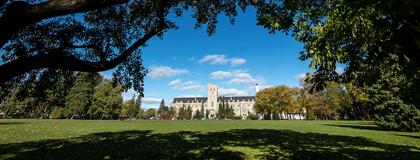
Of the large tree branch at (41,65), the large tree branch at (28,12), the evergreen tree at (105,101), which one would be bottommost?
the large tree branch at (41,65)

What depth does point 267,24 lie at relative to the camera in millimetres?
8430

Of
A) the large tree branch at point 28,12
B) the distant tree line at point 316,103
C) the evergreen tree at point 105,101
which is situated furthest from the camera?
the evergreen tree at point 105,101

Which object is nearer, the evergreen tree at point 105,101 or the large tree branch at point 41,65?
the large tree branch at point 41,65

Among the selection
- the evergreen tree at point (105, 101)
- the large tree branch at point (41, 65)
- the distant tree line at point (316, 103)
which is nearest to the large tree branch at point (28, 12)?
the large tree branch at point (41, 65)

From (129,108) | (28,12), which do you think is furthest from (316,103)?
(28,12)

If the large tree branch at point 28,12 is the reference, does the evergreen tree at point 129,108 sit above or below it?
above

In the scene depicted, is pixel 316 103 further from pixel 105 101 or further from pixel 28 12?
pixel 28 12

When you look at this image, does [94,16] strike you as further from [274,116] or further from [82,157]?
[274,116]

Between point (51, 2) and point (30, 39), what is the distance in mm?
5134

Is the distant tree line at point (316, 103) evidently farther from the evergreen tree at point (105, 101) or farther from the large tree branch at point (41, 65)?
the large tree branch at point (41, 65)

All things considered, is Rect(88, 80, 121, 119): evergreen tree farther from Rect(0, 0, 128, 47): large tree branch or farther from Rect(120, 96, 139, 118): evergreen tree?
Rect(0, 0, 128, 47): large tree branch

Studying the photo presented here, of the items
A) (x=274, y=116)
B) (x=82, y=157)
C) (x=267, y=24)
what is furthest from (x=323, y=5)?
(x=274, y=116)

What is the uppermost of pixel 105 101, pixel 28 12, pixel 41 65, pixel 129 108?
pixel 129 108

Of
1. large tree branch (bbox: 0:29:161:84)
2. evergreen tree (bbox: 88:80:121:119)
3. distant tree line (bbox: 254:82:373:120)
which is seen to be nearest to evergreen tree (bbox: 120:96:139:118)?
evergreen tree (bbox: 88:80:121:119)
